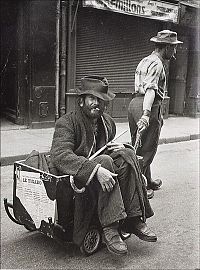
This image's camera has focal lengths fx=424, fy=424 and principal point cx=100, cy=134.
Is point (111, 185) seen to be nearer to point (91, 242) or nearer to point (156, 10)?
point (91, 242)

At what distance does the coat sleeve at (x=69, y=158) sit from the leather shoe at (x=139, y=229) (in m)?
0.56

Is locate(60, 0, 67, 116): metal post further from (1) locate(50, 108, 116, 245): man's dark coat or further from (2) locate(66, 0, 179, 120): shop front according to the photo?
(1) locate(50, 108, 116, 245): man's dark coat

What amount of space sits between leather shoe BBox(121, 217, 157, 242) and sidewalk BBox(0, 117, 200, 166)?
3247mm

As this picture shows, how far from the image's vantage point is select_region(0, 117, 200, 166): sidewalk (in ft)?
23.1

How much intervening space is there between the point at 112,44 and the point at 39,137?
2654 mm

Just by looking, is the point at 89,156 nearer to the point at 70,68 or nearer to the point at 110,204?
the point at 110,204

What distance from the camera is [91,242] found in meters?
3.57

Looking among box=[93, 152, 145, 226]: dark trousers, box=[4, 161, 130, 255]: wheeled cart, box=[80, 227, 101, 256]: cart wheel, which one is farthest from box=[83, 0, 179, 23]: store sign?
box=[80, 227, 101, 256]: cart wheel

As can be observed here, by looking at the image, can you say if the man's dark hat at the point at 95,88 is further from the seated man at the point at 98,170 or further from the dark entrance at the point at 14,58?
the dark entrance at the point at 14,58

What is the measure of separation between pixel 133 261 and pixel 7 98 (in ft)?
25.0

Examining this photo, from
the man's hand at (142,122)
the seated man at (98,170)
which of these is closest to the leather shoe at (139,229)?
the seated man at (98,170)

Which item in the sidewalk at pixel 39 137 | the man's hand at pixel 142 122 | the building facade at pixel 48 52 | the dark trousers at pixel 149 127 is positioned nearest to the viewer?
Result: the man's hand at pixel 142 122

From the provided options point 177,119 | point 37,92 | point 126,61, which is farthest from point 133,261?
point 177,119

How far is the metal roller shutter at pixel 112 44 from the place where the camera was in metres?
5.52
